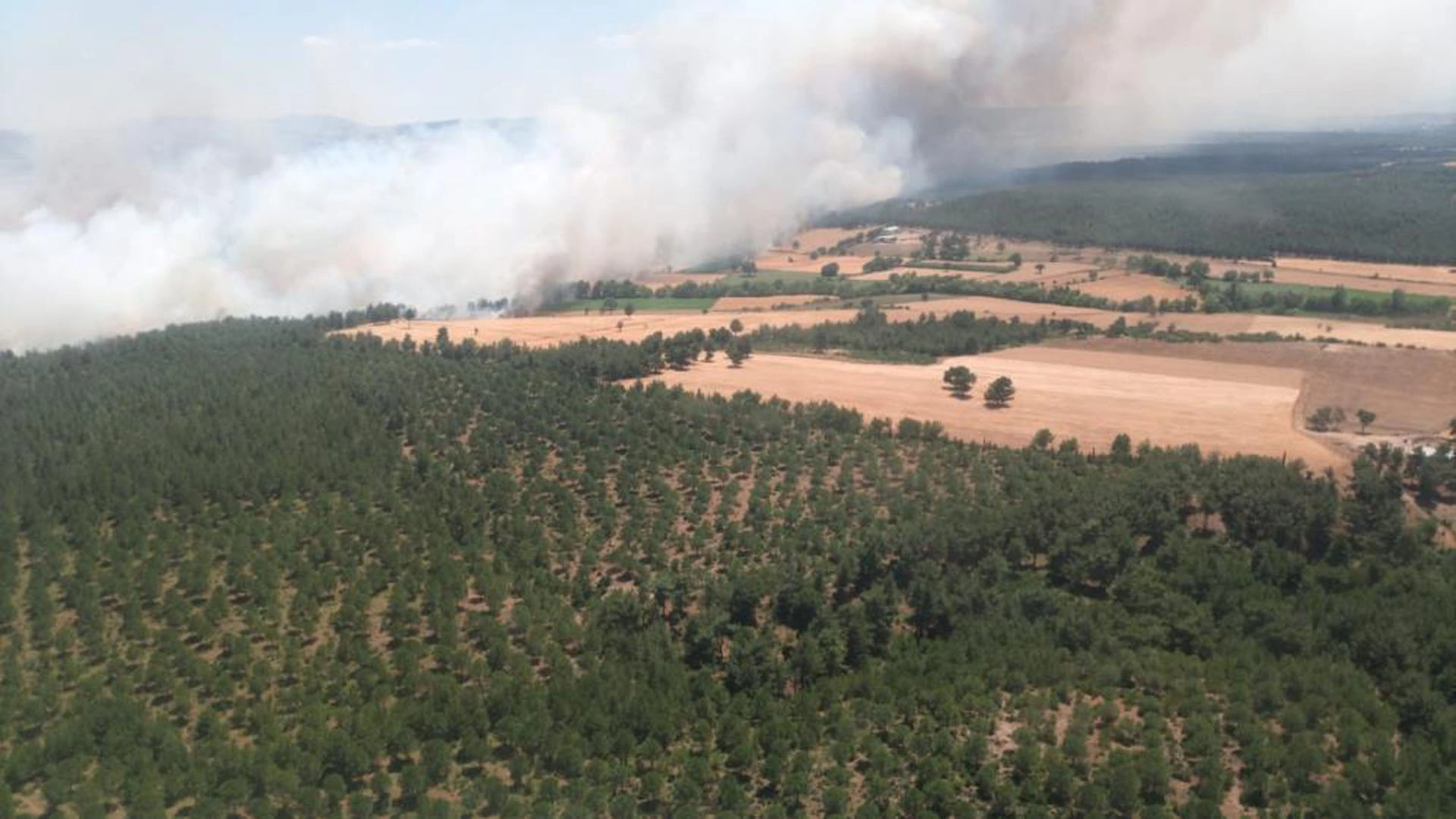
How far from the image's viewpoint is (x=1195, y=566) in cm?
2388

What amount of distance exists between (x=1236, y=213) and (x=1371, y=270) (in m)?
18.4

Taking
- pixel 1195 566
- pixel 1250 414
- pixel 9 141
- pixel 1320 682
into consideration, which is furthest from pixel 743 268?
pixel 9 141

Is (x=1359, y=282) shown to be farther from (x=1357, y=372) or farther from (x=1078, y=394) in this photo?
(x=1078, y=394)

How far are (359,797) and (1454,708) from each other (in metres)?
18.0

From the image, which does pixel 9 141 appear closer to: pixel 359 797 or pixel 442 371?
pixel 442 371

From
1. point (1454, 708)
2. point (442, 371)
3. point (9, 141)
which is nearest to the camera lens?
point (1454, 708)

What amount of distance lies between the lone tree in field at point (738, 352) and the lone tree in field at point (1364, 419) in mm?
22313

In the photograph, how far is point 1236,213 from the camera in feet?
273

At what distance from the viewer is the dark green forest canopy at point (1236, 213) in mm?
72875

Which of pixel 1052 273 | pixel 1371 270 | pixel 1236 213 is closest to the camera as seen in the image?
pixel 1371 270

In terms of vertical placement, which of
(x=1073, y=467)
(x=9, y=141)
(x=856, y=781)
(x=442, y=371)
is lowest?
(x=856, y=781)

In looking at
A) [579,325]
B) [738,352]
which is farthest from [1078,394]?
[579,325]

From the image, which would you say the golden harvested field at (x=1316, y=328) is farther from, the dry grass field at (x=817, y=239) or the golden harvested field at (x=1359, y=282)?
the dry grass field at (x=817, y=239)

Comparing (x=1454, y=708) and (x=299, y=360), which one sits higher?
(x=299, y=360)
